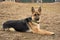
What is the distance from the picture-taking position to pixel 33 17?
295 inches

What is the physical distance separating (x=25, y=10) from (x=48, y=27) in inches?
215

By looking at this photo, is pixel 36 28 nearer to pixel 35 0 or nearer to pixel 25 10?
pixel 25 10

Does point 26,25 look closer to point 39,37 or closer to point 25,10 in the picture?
point 39,37

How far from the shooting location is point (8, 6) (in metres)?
15.0

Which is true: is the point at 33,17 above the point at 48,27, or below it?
above

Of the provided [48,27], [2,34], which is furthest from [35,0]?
[2,34]

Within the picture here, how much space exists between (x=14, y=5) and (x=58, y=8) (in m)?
2.95

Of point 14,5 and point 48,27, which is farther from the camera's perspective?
point 14,5

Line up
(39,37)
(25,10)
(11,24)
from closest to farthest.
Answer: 1. (39,37)
2. (11,24)
3. (25,10)

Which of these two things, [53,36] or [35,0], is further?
[35,0]

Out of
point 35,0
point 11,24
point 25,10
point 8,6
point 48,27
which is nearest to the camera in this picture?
point 11,24

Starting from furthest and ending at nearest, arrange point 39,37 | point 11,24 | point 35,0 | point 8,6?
point 35,0 → point 8,6 → point 11,24 → point 39,37

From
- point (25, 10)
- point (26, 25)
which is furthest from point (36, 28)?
point (25, 10)

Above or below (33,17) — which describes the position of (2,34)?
below
